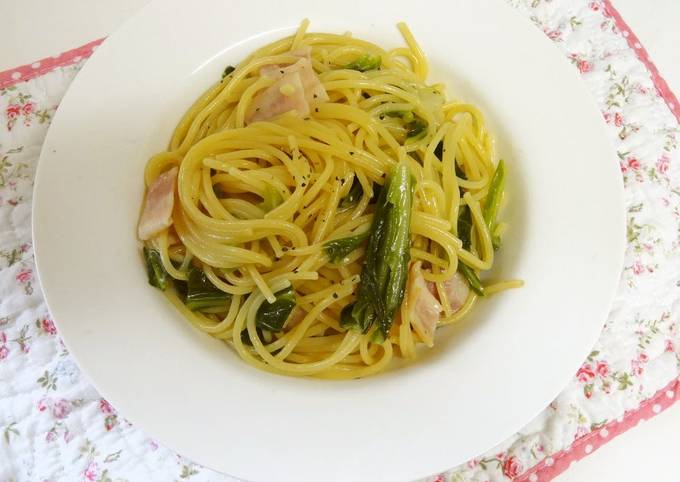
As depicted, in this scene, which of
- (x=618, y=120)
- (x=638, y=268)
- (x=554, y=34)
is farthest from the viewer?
(x=554, y=34)

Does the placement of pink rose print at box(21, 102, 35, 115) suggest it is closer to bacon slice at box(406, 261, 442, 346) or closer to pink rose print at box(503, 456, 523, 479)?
bacon slice at box(406, 261, 442, 346)

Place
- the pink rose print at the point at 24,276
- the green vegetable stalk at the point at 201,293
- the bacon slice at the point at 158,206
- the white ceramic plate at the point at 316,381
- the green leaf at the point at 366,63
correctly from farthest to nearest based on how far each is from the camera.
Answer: the green leaf at the point at 366,63, the pink rose print at the point at 24,276, the green vegetable stalk at the point at 201,293, the bacon slice at the point at 158,206, the white ceramic plate at the point at 316,381

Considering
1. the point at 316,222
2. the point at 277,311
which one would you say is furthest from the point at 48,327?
the point at 316,222

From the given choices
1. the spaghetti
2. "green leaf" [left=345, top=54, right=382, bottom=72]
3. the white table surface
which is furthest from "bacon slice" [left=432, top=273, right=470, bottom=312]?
"green leaf" [left=345, top=54, right=382, bottom=72]

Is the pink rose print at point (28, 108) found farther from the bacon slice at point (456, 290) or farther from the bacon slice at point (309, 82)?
the bacon slice at point (456, 290)

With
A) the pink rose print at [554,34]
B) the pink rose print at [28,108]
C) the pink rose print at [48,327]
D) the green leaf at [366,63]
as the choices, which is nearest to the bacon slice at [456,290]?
the green leaf at [366,63]

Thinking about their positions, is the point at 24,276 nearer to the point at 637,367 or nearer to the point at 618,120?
the point at 637,367

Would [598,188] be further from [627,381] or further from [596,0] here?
[596,0]
